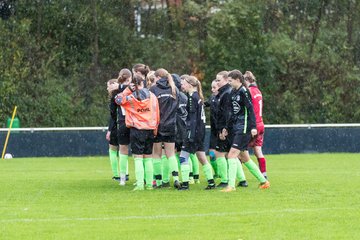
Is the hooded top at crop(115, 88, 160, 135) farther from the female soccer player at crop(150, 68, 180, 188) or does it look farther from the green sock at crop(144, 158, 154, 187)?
the green sock at crop(144, 158, 154, 187)

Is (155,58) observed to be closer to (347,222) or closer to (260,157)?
(260,157)

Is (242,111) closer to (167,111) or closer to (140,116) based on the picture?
(167,111)

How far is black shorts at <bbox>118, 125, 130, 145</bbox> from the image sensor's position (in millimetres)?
17203

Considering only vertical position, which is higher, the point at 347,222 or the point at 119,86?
the point at 119,86

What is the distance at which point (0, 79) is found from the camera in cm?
3559

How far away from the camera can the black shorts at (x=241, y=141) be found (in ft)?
52.2

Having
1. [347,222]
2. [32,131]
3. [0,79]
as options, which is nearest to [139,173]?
[347,222]

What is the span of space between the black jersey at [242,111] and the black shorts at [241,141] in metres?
0.06

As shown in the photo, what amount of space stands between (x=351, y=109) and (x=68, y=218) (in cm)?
2719

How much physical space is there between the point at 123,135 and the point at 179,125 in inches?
37.2

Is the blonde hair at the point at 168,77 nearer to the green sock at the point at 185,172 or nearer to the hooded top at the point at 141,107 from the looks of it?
the hooded top at the point at 141,107

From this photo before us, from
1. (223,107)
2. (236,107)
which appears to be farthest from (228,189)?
(223,107)

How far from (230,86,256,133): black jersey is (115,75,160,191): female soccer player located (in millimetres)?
1251

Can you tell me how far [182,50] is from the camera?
3919cm
